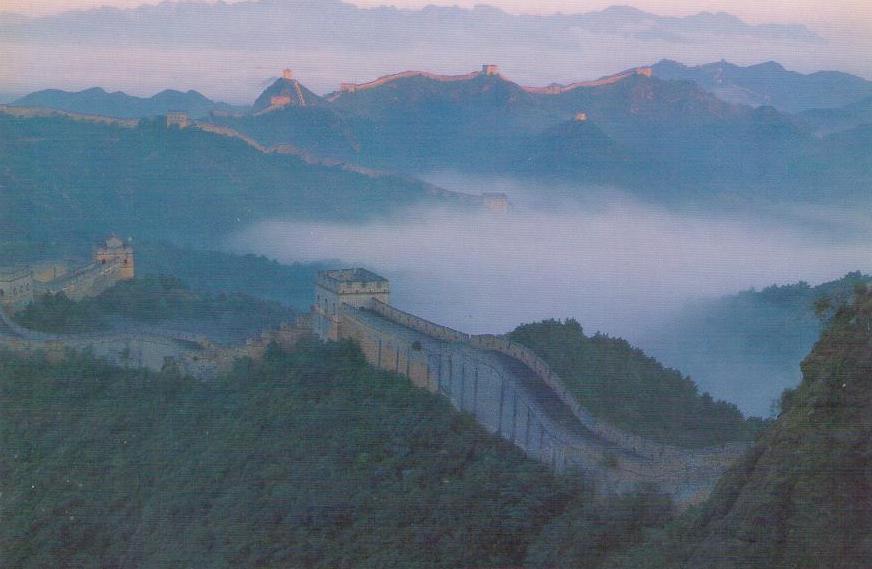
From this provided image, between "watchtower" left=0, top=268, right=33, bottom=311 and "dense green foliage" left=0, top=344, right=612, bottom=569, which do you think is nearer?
"dense green foliage" left=0, top=344, right=612, bottom=569

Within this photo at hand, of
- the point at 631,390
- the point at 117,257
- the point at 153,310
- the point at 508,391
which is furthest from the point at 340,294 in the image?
the point at 117,257

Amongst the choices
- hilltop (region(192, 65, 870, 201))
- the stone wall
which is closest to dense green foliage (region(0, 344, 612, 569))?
the stone wall

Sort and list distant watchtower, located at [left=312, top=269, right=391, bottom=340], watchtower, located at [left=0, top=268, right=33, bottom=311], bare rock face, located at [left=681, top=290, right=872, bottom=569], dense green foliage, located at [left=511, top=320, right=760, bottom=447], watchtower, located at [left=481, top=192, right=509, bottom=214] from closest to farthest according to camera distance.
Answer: bare rock face, located at [left=681, top=290, right=872, bottom=569] → dense green foliage, located at [left=511, top=320, right=760, bottom=447] → distant watchtower, located at [left=312, top=269, right=391, bottom=340] → watchtower, located at [left=0, top=268, right=33, bottom=311] → watchtower, located at [left=481, top=192, right=509, bottom=214]

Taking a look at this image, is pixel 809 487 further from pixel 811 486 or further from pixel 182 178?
pixel 182 178

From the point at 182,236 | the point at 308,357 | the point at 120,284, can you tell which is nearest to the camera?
the point at 308,357

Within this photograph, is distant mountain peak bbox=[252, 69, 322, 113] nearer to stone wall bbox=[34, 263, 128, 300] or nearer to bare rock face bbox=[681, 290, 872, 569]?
stone wall bbox=[34, 263, 128, 300]

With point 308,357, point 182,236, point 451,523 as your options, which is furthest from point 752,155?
point 451,523

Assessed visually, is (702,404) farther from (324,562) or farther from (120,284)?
(120,284)
